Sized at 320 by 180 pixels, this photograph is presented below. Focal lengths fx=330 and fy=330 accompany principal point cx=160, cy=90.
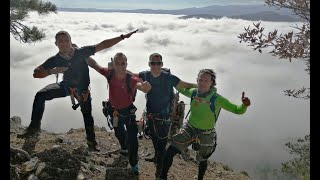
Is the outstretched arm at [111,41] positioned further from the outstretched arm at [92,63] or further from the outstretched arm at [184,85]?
the outstretched arm at [184,85]

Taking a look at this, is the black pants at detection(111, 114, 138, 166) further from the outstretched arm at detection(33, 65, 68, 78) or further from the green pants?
the outstretched arm at detection(33, 65, 68, 78)

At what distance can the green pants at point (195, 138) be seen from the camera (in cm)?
702

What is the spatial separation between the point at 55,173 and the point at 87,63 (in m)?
2.68

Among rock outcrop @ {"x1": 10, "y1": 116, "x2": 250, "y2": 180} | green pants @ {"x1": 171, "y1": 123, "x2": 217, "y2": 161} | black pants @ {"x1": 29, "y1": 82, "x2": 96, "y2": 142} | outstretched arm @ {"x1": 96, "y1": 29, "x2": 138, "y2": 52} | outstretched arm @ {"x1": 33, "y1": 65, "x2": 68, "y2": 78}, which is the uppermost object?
outstretched arm @ {"x1": 96, "y1": 29, "x2": 138, "y2": 52}

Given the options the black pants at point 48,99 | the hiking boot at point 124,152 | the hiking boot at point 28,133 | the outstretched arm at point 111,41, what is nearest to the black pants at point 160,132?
the hiking boot at point 124,152

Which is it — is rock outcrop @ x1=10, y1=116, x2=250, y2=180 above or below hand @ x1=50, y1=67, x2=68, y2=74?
below

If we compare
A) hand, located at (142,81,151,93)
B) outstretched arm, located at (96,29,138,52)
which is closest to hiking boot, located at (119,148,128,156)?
hand, located at (142,81,151,93)

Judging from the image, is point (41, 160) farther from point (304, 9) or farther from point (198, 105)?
point (304, 9)

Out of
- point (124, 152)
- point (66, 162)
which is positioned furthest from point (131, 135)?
point (66, 162)

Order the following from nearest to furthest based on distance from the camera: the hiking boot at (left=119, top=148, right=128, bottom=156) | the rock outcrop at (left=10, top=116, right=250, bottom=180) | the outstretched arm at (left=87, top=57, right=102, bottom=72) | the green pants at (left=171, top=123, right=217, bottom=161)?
the green pants at (left=171, top=123, right=217, bottom=161), the rock outcrop at (left=10, top=116, right=250, bottom=180), the outstretched arm at (left=87, top=57, right=102, bottom=72), the hiking boot at (left=119, top=148, right=128, bottom=156)

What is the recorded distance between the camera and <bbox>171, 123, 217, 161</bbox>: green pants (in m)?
7.02

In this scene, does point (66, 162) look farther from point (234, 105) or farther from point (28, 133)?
point (234, 105)

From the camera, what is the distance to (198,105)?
22.9 feet
